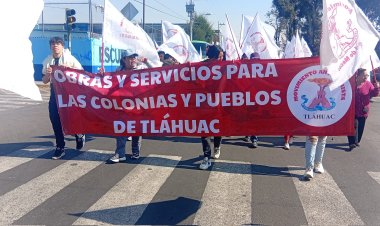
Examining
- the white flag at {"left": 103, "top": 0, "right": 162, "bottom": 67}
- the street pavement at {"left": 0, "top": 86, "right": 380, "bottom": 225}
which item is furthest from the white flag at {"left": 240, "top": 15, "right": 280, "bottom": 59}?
the white flag at {"left": 103, "top": 0, "right": 162, "bottom": 67}

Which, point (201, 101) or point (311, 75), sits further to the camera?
point (201, 101)

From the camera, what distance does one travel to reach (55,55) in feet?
21.5

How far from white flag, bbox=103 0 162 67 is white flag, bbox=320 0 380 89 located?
3.36m

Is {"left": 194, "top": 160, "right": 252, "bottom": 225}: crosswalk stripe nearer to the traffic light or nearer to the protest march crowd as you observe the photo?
the protest march crowd

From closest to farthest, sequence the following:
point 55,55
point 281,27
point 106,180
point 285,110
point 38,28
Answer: point 285,110 → point 106,180 → point 55,55 → point 38,28 → point 281,27

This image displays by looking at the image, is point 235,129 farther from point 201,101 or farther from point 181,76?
point 181,76

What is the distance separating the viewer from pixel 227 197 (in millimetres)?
5027

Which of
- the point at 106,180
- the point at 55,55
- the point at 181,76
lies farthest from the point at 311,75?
the point at 55,55

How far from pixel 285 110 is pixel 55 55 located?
397 cm

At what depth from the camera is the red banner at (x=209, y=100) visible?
512 centimetres

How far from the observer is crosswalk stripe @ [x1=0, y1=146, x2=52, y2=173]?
6261 millimetres

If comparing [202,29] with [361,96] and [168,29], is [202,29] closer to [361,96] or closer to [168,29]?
[168,29]

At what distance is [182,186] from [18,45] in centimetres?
304

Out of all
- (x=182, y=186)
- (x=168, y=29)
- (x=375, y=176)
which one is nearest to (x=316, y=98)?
(x=375, y=176)
